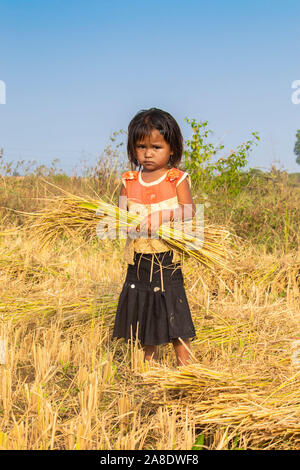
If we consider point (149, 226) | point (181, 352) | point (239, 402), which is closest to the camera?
point (239, 402)

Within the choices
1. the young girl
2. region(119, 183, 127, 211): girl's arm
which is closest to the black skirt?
the young girl

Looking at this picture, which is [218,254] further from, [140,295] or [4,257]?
[4,257]

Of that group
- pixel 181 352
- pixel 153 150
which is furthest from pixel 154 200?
pixel 181 352

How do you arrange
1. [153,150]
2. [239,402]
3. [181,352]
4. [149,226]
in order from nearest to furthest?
[239,402] < [149,226] < [153,150] < [181,352]

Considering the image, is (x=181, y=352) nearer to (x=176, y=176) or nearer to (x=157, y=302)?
(x=157, y=302)

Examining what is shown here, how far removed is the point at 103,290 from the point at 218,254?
143 centimetres

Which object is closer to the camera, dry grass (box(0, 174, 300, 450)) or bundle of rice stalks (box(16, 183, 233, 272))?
dry grass (box(0, 174, 300, 450))

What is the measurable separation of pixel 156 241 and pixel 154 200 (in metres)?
0.24

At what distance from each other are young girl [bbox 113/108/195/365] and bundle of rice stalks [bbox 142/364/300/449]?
0.63 metres

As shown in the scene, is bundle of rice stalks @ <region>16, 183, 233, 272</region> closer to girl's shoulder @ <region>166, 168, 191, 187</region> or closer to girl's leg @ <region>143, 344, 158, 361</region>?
girl's shoulder @ <region>166, 168, 191, 187</region>

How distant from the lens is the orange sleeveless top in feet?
8.51

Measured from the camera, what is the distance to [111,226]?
2.48 m

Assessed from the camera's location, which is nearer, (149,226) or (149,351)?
(149,226)
